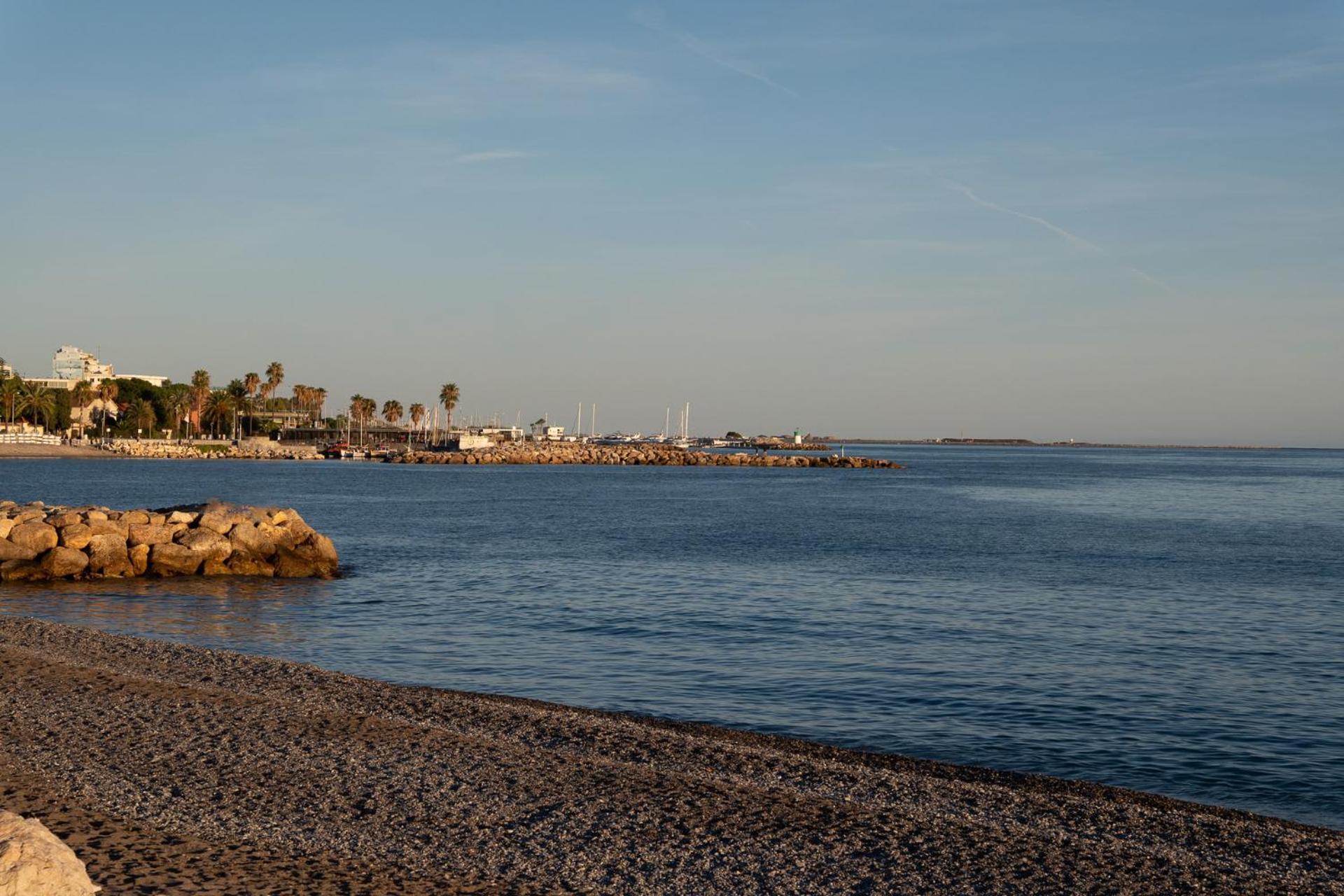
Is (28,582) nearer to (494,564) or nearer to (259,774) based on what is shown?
(494,564)

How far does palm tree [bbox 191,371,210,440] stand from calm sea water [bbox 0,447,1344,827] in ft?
400

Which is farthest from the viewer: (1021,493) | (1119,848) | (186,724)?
(1021,493)

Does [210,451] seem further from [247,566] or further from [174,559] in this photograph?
[174,559]

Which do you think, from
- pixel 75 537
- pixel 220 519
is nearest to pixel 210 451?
pixel 220 519

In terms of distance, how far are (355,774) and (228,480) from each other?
299 feet

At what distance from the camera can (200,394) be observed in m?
171

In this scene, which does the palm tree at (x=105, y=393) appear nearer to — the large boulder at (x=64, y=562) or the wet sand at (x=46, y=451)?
the wet sand at (x=46, y=451)

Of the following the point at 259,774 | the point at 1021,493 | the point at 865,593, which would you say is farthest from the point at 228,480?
the point at 259,774

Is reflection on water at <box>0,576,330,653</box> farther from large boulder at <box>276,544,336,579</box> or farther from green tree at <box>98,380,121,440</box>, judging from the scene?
green tree at <box>98,380,121,440</box>

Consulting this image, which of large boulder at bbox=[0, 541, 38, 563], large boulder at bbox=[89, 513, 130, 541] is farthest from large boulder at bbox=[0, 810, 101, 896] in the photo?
large boulder at bbox=[89, 513, 130, 541]

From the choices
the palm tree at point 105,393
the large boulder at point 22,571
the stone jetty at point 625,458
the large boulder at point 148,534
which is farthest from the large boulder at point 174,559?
the palm tree at point 105,393

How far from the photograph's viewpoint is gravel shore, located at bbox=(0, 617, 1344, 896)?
8.70m

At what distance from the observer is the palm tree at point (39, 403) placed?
15450 centimetres

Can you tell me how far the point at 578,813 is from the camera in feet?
33.7
